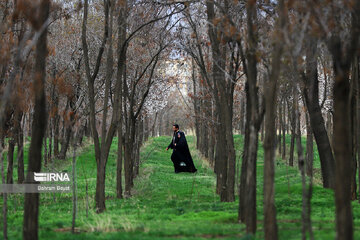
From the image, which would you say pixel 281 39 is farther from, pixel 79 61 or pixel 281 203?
pixel 79 61

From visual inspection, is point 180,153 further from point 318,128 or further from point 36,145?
point 36,145

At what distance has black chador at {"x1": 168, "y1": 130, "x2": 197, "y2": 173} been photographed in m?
25.2

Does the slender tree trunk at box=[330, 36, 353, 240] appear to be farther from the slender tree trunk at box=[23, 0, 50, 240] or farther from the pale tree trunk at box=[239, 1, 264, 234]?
the slender tree trunk at box=[23, 0, 50, 240]

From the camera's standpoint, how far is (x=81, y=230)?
1017 centimetres

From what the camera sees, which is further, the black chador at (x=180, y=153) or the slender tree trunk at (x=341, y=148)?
the black chador at (x=180, y=153)

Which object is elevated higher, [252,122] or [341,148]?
[252,122]

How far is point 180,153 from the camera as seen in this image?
25.3 m

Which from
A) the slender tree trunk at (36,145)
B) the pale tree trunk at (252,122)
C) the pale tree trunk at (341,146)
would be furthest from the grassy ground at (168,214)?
the pale tree trunk at (341,146)

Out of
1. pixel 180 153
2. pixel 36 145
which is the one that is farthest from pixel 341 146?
pixel 180 153

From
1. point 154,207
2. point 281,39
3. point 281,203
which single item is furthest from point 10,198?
point 281,39

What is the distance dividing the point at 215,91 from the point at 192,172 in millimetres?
10483

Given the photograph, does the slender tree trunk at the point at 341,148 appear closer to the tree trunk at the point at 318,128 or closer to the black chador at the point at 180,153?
the tree trunk at the point at 318,128

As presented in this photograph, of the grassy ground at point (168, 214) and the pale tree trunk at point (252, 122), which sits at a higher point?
the pale tree trunk at point (252, 122)

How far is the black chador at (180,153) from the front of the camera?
25250mm
